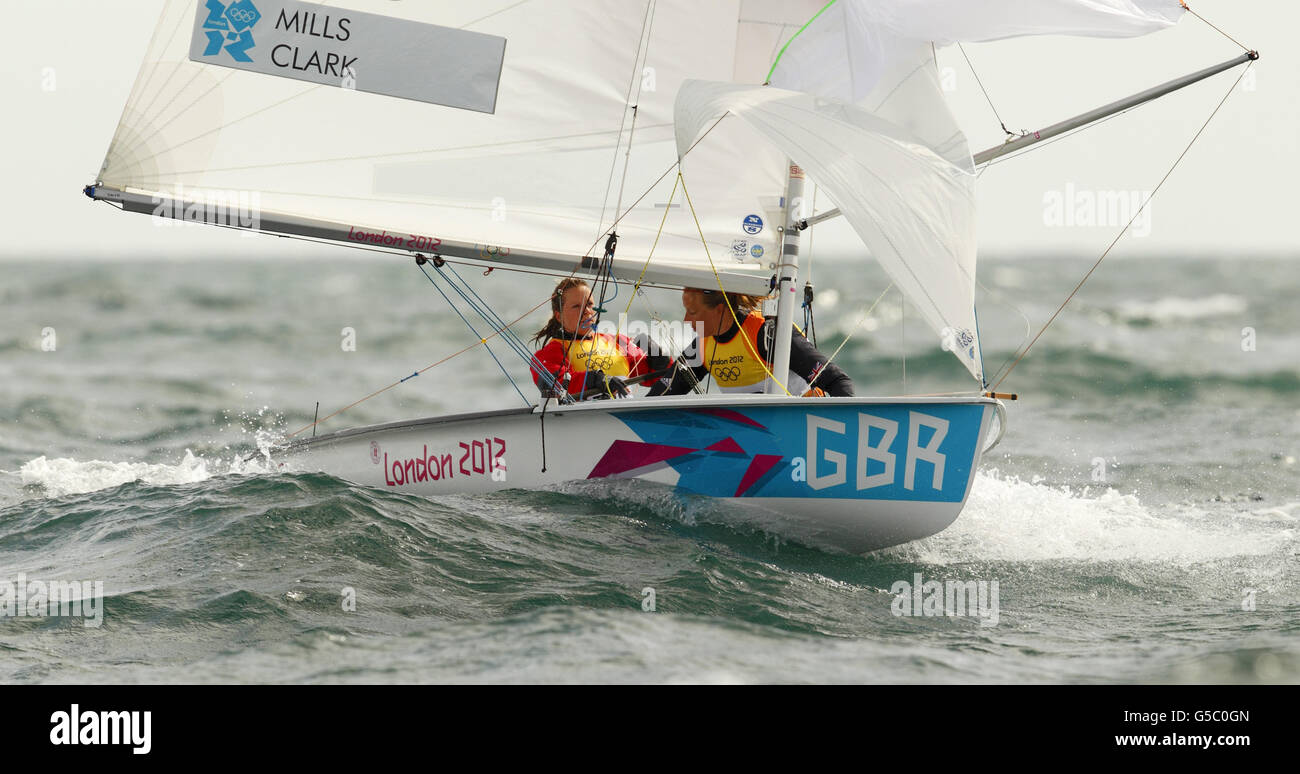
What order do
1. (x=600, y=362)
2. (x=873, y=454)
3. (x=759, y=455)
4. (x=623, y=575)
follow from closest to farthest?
1. (x=623, y=575)
2. (x=873, y=454)
3. (x=759, y=455)
4. (x=600, y=362)

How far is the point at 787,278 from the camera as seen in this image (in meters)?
5.33

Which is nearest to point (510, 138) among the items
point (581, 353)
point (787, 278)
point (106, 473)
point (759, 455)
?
point (581, 353)

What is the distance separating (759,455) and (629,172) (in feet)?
5.61

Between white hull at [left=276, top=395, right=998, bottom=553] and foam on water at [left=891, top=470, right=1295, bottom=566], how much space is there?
42cm

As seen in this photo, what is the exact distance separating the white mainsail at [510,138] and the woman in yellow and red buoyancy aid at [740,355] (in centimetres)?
18

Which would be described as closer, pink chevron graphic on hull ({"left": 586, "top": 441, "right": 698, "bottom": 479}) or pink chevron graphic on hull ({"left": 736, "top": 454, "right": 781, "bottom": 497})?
pink chevron graphic on hull ({"left": 736, "top": 454, "right": 781, "bottom": 497})

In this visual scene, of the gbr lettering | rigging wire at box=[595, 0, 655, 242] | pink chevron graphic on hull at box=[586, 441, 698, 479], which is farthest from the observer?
rigging wire at box=[595, 0, 655, 242]

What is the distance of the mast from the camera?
5207 millimetres

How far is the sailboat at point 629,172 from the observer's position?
4.65 m

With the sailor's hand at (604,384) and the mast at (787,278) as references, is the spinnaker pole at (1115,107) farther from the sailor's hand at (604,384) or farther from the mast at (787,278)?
the sailor's hand at (604,384)

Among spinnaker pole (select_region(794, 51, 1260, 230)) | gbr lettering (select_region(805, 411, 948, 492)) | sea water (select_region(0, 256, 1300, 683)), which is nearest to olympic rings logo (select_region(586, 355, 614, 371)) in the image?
sea water (select_region(0, 256, 1300, 683))

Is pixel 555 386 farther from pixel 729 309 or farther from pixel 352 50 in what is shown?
pixel 352 50

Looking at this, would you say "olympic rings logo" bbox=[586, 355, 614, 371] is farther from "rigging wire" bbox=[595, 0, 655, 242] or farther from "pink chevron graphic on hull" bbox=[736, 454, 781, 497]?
"pink chevron graphic on hull" bbox=[736, 454, 781, 497]
